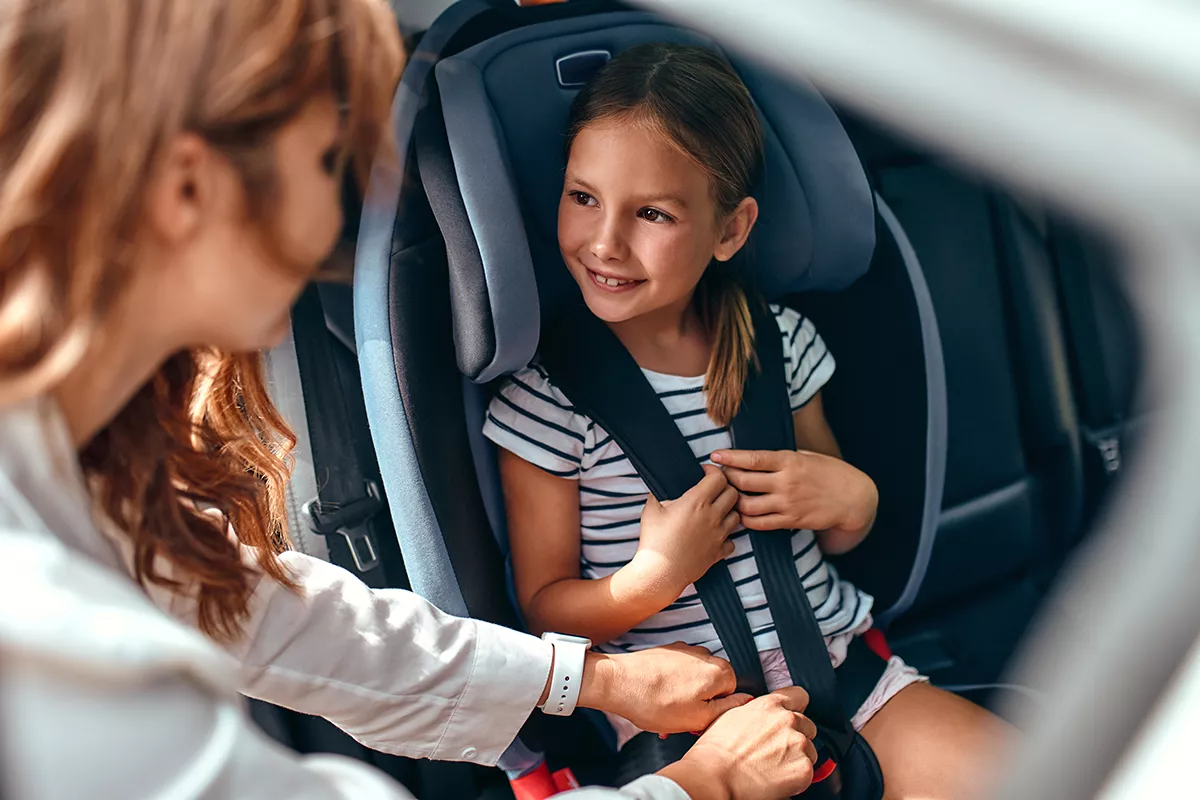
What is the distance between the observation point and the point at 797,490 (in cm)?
134

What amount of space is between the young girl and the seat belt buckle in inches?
7.2

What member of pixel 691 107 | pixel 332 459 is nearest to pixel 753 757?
pixel 332 459

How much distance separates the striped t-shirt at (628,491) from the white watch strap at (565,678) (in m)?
0.21

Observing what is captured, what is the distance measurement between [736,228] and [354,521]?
2.00 ft

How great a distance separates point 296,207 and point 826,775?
0.92m

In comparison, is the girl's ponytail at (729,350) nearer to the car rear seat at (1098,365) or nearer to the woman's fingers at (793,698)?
the woman's fingers at (793,698)

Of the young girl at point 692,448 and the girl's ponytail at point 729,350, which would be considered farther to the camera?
the girl's ponytail at point 729,350

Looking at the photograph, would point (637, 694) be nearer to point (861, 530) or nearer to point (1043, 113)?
point (861, 530)

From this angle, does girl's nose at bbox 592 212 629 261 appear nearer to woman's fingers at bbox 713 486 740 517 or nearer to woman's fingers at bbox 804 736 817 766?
woman's fingers at bbox 713 486 740 517

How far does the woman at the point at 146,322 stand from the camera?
21.2 inches

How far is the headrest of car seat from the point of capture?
1.15m

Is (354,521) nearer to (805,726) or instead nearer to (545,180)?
(545,180)

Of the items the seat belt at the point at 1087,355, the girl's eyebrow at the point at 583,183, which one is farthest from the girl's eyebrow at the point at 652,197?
the seat belt at the point at 1087,355

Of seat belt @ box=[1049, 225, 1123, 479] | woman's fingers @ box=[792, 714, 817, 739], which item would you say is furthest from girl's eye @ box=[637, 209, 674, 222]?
seat belt @ box=[1049, 225, 1123, 479]
